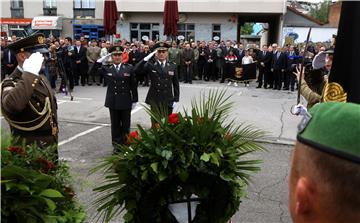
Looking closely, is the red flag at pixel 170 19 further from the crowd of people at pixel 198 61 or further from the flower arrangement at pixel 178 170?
the flower arrangement at pixel 178 170

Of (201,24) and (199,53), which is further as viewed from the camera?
(201,24)

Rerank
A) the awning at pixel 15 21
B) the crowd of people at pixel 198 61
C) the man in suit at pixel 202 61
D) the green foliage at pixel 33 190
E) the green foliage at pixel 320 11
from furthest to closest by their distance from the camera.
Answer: the green foliage at pixel 320 11
the awning at pixel 15 21
the man in suit at pixel 202 61
the crowd of people at pixel 198 61
the green foliage at pixel 33 190

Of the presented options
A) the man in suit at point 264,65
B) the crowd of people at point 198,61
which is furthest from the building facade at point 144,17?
the man in suit at point 264,65

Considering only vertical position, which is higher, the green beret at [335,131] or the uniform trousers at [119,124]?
the green beret at [335,131]

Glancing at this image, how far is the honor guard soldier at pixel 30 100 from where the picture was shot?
3.45m

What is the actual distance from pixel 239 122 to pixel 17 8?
2678 centimetres

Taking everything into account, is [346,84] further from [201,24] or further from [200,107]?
[201,24]

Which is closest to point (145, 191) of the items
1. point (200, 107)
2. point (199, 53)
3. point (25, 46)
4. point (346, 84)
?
point (200, 107)

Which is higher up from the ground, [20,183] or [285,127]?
[20,183]

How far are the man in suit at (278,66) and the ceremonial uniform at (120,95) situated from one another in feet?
29.9

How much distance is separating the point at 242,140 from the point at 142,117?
7115mm

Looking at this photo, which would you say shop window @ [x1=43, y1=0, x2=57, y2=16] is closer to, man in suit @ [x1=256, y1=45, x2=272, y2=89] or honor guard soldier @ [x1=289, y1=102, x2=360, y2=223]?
man in suit @ [x1=256, y1=45, x2=272, y2=89]

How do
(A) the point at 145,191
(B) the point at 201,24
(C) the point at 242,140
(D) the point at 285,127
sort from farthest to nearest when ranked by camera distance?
1. (B) the point at 201,24
2. (D) the point at 285,127
3. (C) the point at 242,140
4. (A) the point at 145,191

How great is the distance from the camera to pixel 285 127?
8.83 m
